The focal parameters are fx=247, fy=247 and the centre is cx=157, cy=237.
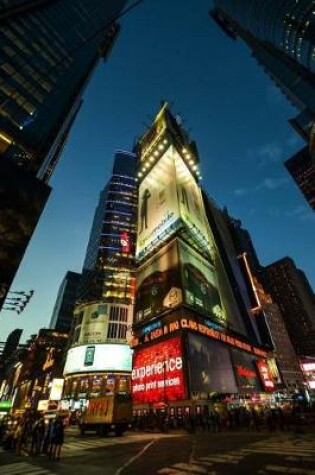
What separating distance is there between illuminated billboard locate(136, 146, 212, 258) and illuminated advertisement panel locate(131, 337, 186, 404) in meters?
18.7

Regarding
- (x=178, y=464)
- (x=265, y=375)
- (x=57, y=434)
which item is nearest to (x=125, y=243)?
(x=265, y=375)

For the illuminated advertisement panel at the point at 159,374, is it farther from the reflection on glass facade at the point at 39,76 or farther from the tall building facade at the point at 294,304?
the tall building facade at the point at 294,304

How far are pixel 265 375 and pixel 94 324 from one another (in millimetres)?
37185

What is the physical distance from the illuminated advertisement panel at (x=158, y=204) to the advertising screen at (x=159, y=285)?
Answer: 4278mm

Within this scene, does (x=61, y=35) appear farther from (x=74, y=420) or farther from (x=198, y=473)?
(x=74, y=420)

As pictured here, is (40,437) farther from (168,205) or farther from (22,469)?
(168,205)

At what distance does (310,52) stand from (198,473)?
5673cm

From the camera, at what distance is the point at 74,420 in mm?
43375

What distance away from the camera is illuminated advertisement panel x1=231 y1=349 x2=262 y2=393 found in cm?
3714

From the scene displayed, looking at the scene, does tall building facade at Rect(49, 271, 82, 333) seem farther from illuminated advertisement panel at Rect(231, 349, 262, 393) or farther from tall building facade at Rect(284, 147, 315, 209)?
tall building facade at Rect(284, 147, 315, 209)

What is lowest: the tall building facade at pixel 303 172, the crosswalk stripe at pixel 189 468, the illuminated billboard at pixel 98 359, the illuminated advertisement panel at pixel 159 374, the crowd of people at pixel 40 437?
the crosswalk stripe at pixel 189 468

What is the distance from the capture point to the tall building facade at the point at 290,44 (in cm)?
3931

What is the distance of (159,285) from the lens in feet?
131

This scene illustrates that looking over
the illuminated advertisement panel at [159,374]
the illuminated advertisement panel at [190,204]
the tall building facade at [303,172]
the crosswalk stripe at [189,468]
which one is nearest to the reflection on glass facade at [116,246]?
the illuminated advertisement panel at [190,204]
